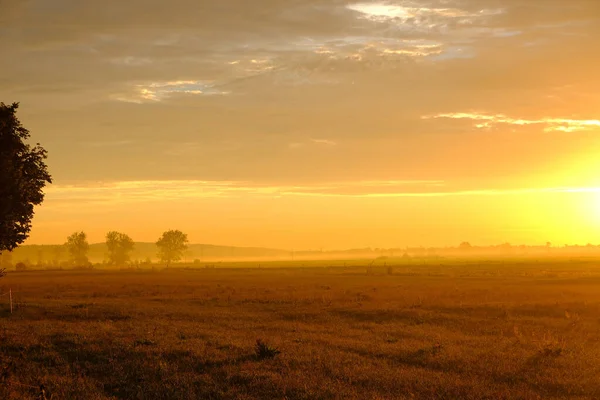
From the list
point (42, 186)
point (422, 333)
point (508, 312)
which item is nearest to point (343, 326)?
point (422, 333)

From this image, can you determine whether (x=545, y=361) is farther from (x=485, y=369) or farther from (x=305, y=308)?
(x=305, y=308)

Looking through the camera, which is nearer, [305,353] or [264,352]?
[264,352]

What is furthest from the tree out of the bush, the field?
the bush

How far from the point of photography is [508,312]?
37531 mm

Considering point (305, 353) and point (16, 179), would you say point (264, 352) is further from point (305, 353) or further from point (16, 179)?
point (16, 179)

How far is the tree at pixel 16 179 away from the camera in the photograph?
2584 centimetres

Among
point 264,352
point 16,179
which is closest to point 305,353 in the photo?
point 264,352

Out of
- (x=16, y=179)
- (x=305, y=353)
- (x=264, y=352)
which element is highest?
(x=16, y=179)

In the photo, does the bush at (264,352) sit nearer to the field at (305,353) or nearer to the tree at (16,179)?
the field at (305,353)

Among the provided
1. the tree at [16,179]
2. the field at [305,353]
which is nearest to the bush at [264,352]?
the field at [305,353]

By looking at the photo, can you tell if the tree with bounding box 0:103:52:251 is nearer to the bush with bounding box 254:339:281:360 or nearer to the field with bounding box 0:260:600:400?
the field with bounding box 0:260:600:400

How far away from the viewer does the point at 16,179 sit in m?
25.7

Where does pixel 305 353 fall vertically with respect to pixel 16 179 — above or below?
below

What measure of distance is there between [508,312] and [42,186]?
98.7ft
